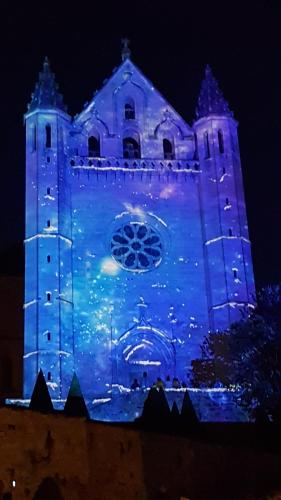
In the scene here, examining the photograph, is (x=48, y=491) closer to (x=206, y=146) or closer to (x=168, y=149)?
(x=206, y=146)

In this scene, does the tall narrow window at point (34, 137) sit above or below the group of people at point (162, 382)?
above

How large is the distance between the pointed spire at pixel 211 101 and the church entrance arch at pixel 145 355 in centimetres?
1358

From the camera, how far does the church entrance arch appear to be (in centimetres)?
4091

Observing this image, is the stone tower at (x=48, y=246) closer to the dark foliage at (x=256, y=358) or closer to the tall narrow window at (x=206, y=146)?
the dark foliage at (x=256, y=358)

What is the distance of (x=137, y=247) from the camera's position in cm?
4369

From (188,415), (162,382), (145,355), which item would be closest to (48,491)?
(188,415)

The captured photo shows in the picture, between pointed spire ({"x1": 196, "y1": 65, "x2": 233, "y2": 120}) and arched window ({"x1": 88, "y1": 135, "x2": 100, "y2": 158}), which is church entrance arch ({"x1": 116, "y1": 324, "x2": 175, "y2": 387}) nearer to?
arched window ({"x1": 88, "y1": 135, "x2": 100, "y2": 158})

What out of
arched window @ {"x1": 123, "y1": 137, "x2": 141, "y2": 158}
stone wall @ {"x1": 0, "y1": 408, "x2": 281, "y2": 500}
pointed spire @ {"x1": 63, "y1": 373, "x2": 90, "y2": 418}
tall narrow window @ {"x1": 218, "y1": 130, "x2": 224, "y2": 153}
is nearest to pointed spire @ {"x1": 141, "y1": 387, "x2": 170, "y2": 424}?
pointed spire @ {"x1": 63, "y1": 373, "x2": 90, "y2": 418}

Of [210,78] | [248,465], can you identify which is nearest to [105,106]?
[210,78]

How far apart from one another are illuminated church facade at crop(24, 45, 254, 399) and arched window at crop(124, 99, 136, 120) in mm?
67

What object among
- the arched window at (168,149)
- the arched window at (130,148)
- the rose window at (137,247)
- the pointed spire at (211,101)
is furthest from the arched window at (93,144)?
the pointed spire at (211,101)

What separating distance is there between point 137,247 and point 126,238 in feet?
2.55

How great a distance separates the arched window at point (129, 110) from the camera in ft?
156

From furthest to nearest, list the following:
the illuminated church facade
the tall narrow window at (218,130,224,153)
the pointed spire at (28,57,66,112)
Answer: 1. the tall narrow window at (218,130,224,153)
2. the pointed spire at (28,57,66,112)
3. the illuminated church facade
